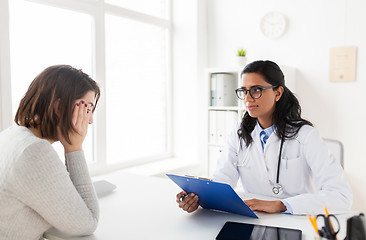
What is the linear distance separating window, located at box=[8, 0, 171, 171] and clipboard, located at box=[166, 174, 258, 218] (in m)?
1.56

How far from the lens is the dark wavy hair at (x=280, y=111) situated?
66.0 inches

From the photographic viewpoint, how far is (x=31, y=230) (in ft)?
3.53

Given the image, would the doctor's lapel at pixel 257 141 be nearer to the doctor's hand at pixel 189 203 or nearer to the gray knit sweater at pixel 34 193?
the doctor's hand at pixel 189 203

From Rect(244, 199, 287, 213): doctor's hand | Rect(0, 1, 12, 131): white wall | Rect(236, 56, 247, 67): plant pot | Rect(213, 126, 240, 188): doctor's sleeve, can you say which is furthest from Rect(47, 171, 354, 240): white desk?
Rect(236, 56, 247, 67): plant pot

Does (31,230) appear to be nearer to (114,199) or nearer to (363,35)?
(114,199)

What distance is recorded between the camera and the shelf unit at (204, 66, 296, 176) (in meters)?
2.92

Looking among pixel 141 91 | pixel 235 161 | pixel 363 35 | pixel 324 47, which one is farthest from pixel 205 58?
pixel 235 161

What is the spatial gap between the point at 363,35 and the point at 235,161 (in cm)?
162

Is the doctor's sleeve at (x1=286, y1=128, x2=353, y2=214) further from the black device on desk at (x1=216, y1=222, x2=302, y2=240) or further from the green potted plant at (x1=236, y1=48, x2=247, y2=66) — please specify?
the green potted plant at (x1=236, y1=48, x2=247, y2=66)

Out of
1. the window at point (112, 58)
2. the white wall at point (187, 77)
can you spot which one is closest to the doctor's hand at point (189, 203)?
the window at point (112, 58)

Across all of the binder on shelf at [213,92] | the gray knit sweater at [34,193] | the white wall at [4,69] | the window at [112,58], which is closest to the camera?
the gray knit sweater at [34,193]

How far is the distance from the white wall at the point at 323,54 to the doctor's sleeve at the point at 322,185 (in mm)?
1233

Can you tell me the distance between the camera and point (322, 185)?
1455 mm

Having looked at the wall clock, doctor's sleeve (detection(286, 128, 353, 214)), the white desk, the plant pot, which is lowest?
the white desk
